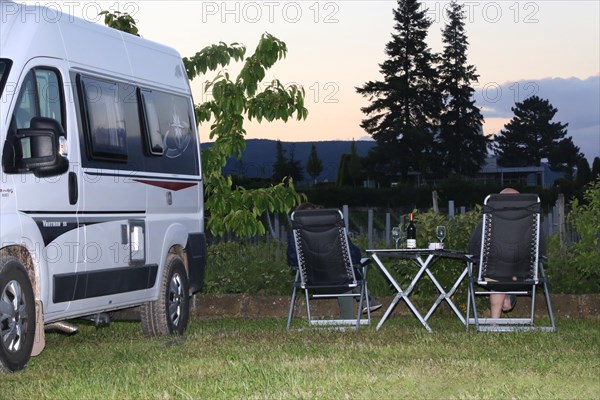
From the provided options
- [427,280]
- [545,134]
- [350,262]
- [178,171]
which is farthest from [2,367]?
[545,134]

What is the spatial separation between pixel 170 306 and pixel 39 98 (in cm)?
318

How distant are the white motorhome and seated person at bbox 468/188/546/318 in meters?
2.75

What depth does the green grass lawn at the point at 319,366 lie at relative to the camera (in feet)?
24.7

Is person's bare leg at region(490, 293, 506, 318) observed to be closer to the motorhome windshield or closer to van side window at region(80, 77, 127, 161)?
van side window at region(80, 77, 127, 161)

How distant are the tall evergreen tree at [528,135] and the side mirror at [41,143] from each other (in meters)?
115

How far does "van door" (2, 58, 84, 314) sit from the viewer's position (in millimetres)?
8719

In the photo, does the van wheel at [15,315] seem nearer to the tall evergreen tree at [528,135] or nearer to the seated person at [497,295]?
the seated person at [497,295]

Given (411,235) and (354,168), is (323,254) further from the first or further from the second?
(354,168)

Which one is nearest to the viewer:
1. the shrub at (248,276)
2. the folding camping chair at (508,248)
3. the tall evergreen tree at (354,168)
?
the folding camping chair at (508,248)

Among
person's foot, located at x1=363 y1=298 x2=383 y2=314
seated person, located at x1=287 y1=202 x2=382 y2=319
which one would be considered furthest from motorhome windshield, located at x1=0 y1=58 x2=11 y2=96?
person's foot, located at x1=363 y1=298 x2=383 y2=314

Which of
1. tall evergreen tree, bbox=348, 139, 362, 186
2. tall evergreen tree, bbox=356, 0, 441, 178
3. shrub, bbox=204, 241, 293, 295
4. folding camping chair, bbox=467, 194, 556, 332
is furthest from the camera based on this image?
tall evergreen tree, bbox=348, 139, 362, 186

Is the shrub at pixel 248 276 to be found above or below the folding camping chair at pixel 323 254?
below

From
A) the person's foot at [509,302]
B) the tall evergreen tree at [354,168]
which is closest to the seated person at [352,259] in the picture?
the person's foot at [509,302]

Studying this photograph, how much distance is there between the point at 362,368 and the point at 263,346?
1.92 m
